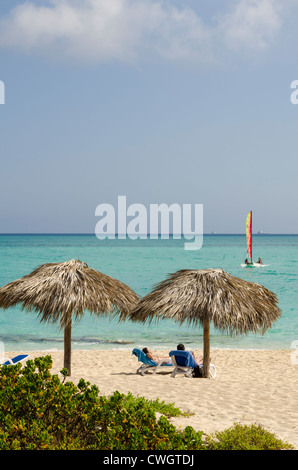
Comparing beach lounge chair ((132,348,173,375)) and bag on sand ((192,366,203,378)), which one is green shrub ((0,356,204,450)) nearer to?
bag on sand ((192,366,203,378))

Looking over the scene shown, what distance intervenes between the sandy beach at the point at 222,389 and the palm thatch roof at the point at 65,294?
1393 millimetres

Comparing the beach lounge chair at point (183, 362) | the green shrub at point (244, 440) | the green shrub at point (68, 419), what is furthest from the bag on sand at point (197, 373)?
the green shrub at point (68, 419)

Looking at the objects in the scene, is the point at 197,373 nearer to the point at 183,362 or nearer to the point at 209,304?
the point at 183,362

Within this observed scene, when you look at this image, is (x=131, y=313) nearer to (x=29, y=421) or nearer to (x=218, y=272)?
(x=218, y=272)

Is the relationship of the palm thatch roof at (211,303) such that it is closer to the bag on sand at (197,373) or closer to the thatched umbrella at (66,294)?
the thatched umbrella at (66,294)

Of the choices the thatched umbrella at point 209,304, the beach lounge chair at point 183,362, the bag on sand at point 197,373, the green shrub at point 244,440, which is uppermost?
the thatched umbrella at point 209,304

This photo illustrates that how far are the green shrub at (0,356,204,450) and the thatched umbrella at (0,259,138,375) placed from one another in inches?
189

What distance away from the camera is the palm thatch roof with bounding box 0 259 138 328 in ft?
33.8

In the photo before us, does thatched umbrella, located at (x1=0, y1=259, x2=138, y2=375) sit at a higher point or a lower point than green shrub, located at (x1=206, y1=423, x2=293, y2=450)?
higher

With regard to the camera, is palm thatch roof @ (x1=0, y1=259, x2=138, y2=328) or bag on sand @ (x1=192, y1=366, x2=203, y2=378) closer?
palm thatch roof @ (x1=0, y1=259, x2=138, y2=328)

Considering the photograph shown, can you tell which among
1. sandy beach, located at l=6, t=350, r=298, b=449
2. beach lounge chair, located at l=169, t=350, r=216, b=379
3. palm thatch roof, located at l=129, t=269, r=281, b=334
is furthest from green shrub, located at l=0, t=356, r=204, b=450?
beach lounge chair, located at l=169, t=350, r=216, b=379

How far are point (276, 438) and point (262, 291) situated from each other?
5.43m

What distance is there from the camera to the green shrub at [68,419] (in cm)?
Result: 481

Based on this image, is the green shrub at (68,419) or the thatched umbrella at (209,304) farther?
the thatched umbrella at (209,304)
